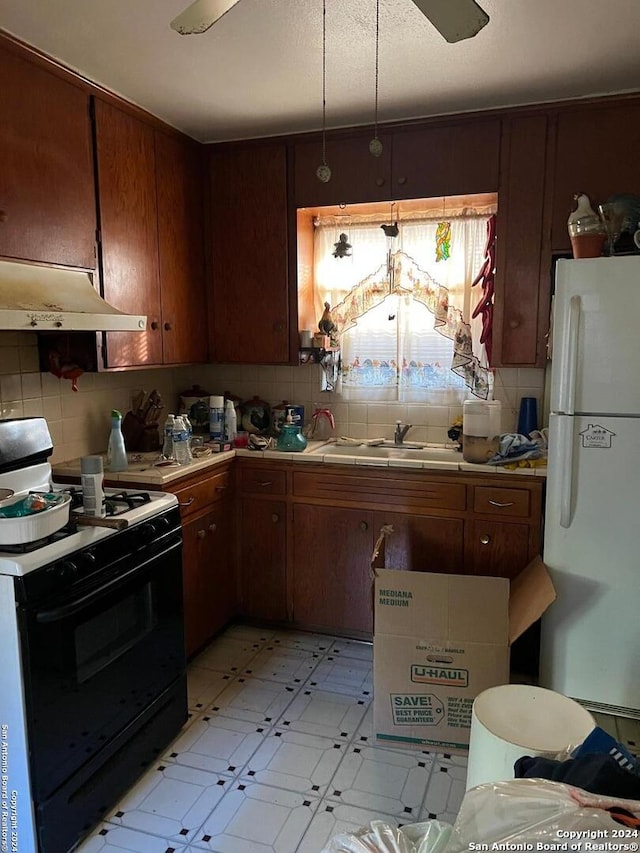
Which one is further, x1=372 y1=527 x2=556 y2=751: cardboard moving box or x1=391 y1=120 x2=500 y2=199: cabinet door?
x1=391 y1=120 x2=500 y2=199: cabinet door

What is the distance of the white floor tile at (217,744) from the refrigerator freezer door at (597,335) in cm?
172

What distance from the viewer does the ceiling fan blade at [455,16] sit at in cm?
127

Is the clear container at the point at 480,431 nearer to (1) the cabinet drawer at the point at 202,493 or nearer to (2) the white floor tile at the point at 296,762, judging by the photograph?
(1) the cabinet drawer at the point at 202,493

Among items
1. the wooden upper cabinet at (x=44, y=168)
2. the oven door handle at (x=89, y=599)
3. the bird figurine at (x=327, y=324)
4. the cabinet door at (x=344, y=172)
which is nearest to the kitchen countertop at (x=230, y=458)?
the oven door handle at (x=89, y=599)

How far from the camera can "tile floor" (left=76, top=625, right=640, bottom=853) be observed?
1.86m

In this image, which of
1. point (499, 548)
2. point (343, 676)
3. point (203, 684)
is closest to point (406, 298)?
point (499, 548)

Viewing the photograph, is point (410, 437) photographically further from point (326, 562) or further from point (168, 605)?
point (168, 605)

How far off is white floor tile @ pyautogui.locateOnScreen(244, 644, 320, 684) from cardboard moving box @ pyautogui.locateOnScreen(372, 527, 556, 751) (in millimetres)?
538

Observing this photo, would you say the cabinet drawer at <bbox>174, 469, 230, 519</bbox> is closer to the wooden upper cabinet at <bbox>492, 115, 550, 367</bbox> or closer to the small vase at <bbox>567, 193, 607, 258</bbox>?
the wooden upper cabinet at <bbox>492, 115, 550, 367</bbox>

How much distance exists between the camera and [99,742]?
1.87 metres

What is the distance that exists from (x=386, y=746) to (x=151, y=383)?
212 centimetres

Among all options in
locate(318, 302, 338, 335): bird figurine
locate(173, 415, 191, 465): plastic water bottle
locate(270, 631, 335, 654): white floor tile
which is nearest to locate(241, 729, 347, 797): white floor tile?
locate(270, 631, 335, 654): white floor tile

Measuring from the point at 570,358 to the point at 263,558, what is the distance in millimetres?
1714

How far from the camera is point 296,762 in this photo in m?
2.18
